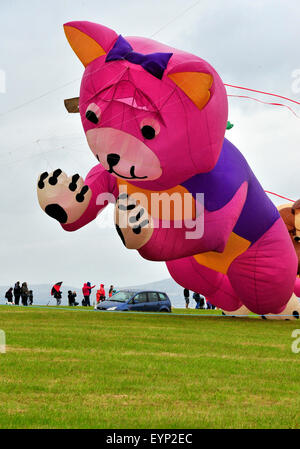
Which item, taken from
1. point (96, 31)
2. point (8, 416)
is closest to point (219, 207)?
point (96, 31)

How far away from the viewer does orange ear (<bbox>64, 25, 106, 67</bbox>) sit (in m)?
7.82

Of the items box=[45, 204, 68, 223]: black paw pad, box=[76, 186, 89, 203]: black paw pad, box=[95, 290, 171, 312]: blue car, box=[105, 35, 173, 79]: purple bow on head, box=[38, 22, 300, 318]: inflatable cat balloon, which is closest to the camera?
box=[105, 35, 173, 79]: purple bow on head

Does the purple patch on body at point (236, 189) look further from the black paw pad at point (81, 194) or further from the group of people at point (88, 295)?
the group of people at point (88, 295)

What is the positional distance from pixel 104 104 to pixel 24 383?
3788 mm

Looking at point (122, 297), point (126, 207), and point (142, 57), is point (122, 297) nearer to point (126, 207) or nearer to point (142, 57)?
point (126, 207)

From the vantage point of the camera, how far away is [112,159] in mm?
7773

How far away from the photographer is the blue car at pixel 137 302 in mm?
18609

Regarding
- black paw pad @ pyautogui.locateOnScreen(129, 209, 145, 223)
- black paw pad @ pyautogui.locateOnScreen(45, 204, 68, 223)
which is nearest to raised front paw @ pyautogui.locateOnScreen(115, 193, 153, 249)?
black paw pad @ pyautogui.locateOnScreen(129, 209, 145, 223)

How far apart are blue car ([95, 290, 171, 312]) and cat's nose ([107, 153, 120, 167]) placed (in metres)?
11.1

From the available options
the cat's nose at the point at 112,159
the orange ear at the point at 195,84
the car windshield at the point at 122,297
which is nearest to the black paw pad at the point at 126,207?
the cat's nose at the point at 112,159

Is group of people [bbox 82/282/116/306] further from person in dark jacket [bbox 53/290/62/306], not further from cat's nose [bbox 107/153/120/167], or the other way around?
cat's nose [bbox 107/153/120/167]

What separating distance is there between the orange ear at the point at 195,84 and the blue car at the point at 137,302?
1164 centimetres

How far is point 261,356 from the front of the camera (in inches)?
350
